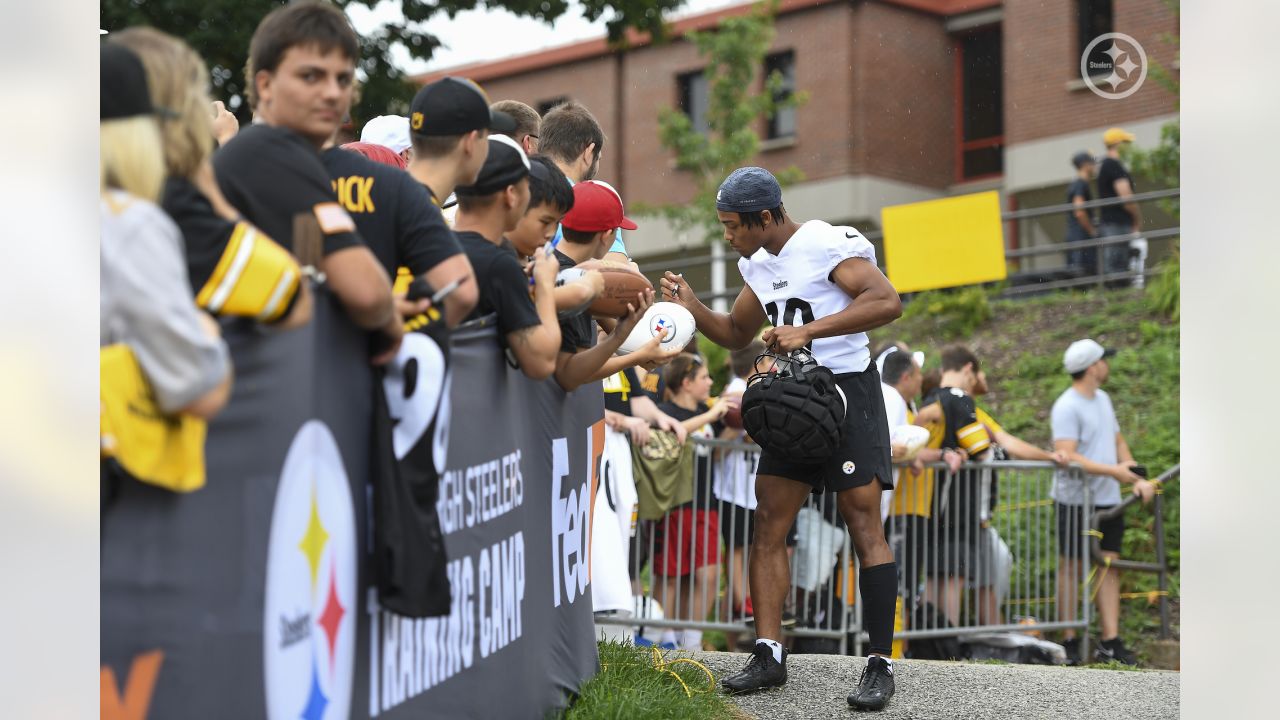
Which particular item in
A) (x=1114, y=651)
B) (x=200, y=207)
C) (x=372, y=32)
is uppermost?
(x=372, y=32)

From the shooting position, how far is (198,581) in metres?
3.05

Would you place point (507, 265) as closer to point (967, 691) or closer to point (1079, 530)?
point (967, 691)

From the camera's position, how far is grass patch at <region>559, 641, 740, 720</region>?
5.21 meters

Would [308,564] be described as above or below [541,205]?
below

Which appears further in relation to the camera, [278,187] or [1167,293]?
[1167,293]

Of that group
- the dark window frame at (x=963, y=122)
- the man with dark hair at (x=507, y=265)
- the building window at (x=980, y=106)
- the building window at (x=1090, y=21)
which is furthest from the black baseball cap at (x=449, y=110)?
the building window at (x=980, y=106)

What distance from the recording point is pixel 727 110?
2733 centimetres

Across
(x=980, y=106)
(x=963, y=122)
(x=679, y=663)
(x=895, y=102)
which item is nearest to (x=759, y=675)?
(x=679, y=663)

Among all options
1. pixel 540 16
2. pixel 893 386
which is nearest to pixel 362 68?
pixel 540 16

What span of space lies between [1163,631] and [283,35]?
937cm

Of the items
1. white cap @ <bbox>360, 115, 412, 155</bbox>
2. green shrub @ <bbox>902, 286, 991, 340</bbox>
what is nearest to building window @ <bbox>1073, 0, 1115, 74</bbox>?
→ green shrub @ <bbox>902, 286, 991, 340</bbox>

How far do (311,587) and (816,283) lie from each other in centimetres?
338

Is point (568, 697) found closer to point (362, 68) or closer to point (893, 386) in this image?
point (893, 386)

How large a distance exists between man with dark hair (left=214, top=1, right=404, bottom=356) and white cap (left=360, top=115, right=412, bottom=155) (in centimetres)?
253
